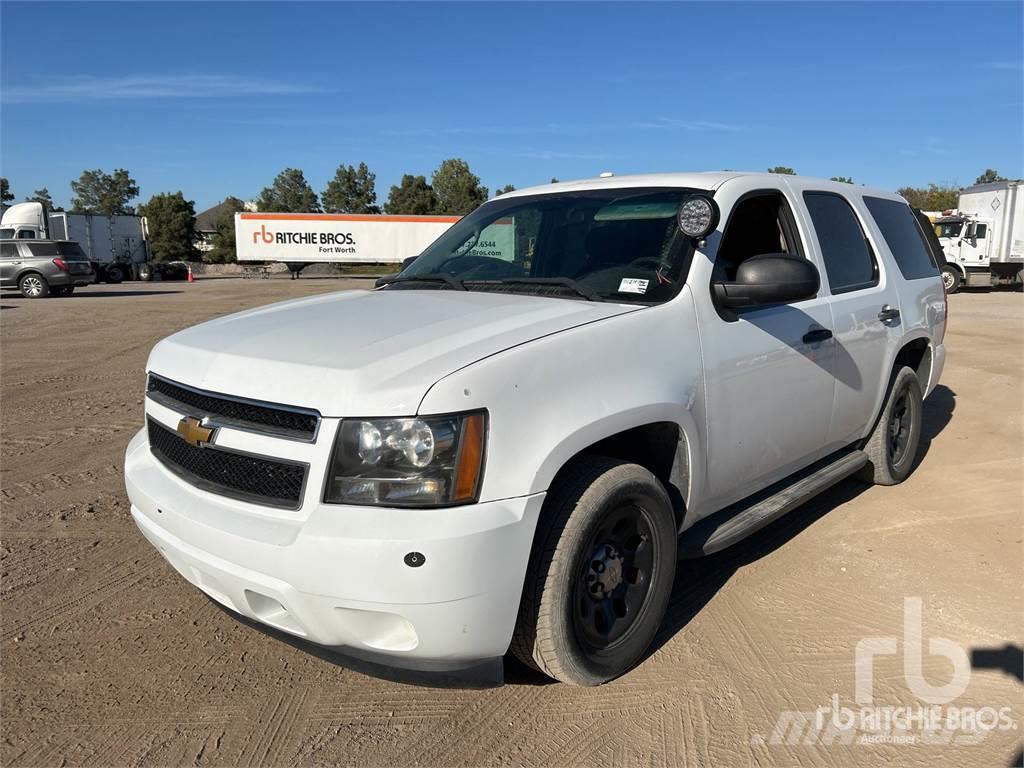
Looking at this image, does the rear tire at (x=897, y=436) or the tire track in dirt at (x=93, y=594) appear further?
the rear tire at (x=897, y=436)

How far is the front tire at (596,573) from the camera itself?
2.52 metres

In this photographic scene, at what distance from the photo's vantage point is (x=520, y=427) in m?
2.38

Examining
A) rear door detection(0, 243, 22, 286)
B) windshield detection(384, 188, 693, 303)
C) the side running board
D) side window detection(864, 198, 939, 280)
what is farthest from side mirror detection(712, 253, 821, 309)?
rear door detection(0, 243, 22, 286)

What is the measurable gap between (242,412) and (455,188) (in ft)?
191

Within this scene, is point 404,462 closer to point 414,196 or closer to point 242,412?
point 242,412

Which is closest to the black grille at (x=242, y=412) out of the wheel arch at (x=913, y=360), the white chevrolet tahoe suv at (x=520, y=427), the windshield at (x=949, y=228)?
the white chevrolet tahoe suv at (x=520, y=427)

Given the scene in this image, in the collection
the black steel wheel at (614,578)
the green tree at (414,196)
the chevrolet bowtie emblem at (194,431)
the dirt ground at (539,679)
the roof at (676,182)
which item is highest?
the green tree at (414,196)

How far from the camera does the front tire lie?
252 cm

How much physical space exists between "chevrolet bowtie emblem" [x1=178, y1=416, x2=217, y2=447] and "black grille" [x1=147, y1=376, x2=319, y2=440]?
35 mm

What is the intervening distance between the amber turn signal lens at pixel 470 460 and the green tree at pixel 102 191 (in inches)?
3709

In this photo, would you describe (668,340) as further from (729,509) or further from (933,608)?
(933,608)

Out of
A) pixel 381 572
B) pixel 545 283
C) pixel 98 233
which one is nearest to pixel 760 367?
pixel 545 283

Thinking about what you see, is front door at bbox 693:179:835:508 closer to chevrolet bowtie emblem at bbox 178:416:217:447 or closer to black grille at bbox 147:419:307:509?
black grille at bbox 147:419:307:509

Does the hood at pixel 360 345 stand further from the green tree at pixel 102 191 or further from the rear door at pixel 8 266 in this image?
the green tree at pixel 102 191
